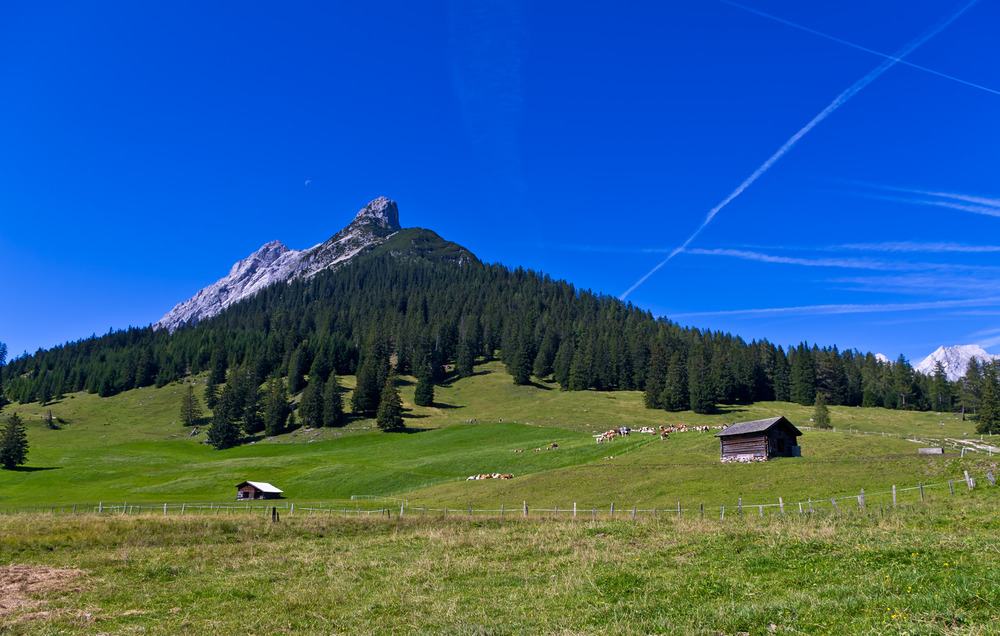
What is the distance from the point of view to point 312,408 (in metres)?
130

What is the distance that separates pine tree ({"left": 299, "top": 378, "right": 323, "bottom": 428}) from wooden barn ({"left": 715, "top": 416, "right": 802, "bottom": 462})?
97990mm

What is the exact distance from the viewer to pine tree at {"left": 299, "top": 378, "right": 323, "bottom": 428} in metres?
130

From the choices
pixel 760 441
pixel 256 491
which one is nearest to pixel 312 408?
pixel 256 491

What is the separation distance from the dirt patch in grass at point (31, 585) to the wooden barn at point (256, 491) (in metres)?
48.3

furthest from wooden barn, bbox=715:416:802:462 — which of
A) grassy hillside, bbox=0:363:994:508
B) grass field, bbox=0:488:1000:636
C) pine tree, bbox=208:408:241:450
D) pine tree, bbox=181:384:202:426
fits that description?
pine tree, bbox=181:384:202:426

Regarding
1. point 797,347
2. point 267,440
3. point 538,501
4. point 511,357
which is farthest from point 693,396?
point 267,440

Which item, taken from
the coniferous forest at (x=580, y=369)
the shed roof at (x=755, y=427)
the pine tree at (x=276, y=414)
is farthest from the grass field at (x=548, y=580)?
the coniferous forest at (x=580, y=369)

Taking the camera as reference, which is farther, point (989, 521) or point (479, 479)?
point (479, 479)

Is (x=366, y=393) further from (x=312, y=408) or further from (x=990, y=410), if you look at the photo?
(x=990, y=410)

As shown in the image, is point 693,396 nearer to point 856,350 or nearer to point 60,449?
point 856,350

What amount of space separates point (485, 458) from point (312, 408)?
6501cm

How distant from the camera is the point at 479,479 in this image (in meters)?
68.8

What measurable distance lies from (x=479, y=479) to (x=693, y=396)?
7520cm

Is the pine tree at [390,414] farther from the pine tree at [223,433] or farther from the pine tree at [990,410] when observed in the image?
the pine tree at [990,410]
